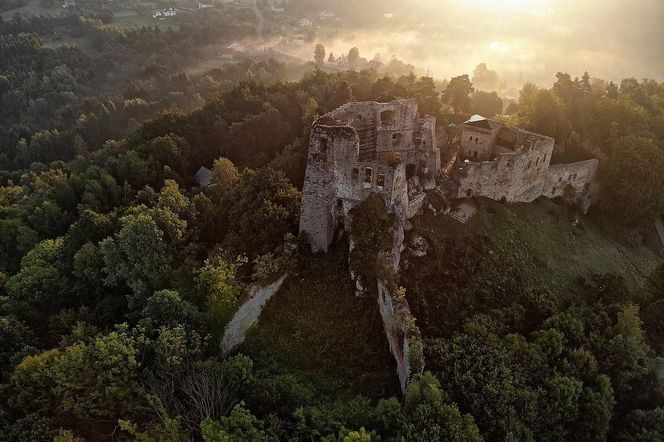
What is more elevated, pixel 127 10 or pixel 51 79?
pixel 127 10

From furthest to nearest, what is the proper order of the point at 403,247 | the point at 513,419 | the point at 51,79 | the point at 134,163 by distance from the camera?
the point at 51,79 → the point at 134,163 → the point at 403,247 → the point at 513,419

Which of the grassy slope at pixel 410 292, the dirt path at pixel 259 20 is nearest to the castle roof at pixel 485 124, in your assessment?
the grassy slope at pixel 410 292

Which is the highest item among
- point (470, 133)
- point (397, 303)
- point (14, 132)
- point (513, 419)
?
point (470, 133)

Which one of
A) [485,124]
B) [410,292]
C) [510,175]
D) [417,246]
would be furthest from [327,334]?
[485,124]

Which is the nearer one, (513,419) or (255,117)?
(513,419)

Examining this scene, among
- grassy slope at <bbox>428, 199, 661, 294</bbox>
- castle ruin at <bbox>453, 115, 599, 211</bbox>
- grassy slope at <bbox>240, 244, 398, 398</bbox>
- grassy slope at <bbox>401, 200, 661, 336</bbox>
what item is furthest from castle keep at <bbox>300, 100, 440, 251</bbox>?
grassy slope at <bbox>428, 199, 661, 294</bbox>

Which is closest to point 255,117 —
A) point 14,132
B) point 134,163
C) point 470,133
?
point 134,163

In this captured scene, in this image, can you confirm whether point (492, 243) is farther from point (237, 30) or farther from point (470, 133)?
point (237, 30)

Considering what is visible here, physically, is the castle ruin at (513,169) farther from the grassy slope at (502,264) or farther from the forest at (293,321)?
the forest at (293,321)
